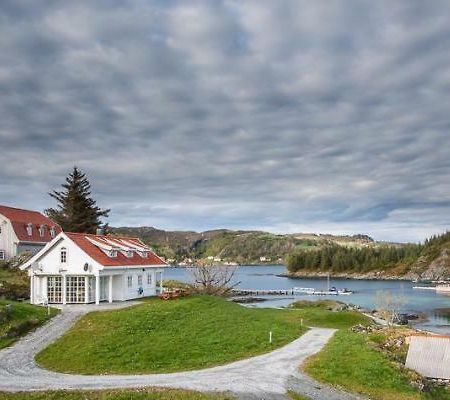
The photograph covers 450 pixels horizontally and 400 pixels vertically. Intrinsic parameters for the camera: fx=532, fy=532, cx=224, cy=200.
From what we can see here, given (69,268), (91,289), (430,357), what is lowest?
(430,357)

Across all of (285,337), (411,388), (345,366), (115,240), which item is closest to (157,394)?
(345,366)

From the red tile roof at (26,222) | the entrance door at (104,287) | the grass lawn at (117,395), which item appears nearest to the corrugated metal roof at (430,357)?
the grass lawn at (117,395)

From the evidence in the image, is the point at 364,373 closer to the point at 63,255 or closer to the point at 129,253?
the point at 63,255

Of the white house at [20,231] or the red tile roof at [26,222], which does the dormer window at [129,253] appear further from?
the red tile roof at [26,222]

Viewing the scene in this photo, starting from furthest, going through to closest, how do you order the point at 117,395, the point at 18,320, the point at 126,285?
the point at 126,285 → the point at 18,320 → the point at 117,395

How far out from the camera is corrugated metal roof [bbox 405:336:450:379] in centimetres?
3238

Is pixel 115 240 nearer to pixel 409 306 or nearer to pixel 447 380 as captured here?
pixel 447 380

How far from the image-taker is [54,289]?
1940 inches

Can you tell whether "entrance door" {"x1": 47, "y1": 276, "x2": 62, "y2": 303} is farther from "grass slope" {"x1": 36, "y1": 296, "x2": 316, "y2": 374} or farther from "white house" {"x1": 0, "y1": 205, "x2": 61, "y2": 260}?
"white house" {"x1": 0, "y1": 205, "x2": 61, "y2": 260}

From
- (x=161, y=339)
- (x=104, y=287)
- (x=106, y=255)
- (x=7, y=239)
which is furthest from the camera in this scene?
(x=7, y=239)

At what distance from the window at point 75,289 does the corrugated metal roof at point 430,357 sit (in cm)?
2900

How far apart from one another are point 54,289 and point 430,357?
1296 inches

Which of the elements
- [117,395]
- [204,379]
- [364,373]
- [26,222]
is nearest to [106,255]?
[204,379]

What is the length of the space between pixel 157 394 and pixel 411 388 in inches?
540
